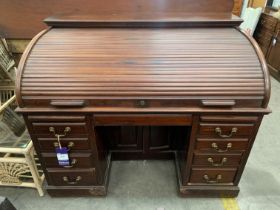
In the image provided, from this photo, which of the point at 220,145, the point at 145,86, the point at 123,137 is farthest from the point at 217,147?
the point at 123,137

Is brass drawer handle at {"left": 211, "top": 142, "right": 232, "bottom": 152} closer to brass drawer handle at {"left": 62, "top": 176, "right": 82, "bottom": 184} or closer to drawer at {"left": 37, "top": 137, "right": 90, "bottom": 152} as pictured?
drawer at {"left": 37, "top": 137, "right": 90, "bottom": 152}

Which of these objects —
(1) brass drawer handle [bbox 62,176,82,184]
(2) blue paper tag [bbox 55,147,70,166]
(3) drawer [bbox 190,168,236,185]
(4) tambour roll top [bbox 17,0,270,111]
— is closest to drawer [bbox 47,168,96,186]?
(1) brass drawer handle [bbox 62,176,82,184]

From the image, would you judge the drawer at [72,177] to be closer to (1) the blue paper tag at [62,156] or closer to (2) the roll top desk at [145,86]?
(2) the roll top desk at [145,86]

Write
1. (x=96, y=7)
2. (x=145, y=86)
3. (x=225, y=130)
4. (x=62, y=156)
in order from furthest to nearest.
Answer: (x=96, y=7)
(x=62, y=156)
(x=225, y=130)
(x=145, y=86)

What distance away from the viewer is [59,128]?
1378 mm

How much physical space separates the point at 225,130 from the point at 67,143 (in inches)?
40.9

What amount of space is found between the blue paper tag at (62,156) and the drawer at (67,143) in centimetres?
3

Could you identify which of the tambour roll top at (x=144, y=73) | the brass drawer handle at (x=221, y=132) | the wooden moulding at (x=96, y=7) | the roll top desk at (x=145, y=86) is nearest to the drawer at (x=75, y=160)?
the roll top desk at (x=145, y=86)

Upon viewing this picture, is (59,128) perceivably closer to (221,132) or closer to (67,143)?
(67,143)

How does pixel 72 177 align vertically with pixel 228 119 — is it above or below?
below

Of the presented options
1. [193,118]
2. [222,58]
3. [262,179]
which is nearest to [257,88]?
[222,58]

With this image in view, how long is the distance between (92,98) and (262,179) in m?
1.70

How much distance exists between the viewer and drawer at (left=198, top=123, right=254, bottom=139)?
1.35 m

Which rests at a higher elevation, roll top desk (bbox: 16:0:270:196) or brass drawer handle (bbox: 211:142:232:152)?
roll top desk (bbox: 16:0:270:196)
